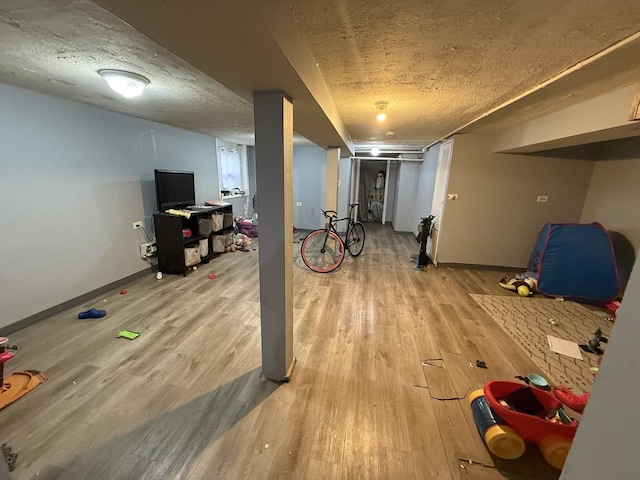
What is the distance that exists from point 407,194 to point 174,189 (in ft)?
18.2

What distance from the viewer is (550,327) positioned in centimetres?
264

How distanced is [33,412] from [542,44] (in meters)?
3.57

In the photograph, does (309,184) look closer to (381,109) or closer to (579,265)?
(381,109)

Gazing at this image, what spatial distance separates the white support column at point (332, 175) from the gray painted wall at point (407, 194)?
296cm

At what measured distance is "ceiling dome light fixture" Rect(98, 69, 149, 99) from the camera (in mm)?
1748

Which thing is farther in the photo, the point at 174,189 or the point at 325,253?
the point at 325,253

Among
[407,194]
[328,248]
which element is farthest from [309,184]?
[407,194]

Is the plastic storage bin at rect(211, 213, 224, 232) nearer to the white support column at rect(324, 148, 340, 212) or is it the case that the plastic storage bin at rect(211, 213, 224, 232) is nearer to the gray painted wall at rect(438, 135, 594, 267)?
the white support column at rect(324, 148, 340, 212)

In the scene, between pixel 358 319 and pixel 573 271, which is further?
pixel 573 271

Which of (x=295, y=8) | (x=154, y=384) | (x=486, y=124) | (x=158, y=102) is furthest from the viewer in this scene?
(x=486, y=124)

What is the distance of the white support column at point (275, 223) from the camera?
1486 millimetres

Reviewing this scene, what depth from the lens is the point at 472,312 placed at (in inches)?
115

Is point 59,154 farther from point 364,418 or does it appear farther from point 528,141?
point 528,141

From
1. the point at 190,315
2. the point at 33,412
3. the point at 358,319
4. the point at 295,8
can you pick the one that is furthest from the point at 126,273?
the point at 295,8
